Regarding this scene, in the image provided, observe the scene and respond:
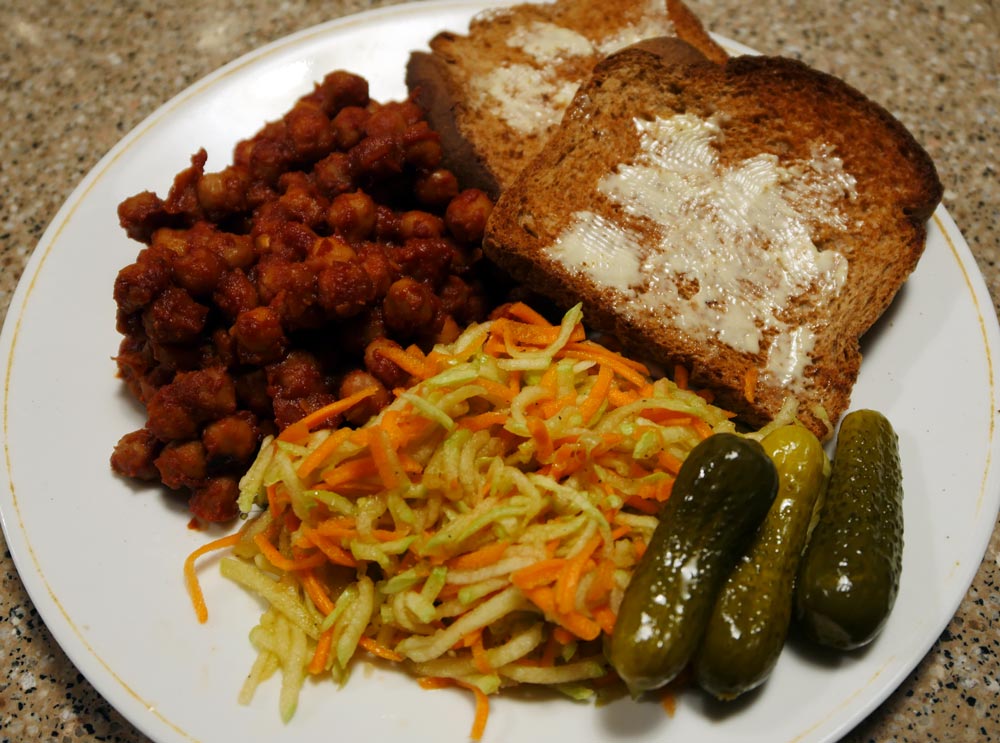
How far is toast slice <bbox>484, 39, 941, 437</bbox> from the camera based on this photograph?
296 cm

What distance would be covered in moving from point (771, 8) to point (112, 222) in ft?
12.9

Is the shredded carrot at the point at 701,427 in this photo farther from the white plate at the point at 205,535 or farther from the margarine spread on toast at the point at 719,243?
the white plate at the point at 205,535

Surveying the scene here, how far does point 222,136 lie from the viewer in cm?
367

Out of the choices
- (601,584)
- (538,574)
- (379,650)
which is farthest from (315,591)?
(601,584)

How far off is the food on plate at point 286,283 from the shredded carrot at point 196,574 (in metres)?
0.10

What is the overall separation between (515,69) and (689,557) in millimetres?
2335

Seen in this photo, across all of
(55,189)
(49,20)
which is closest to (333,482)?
(55,189)

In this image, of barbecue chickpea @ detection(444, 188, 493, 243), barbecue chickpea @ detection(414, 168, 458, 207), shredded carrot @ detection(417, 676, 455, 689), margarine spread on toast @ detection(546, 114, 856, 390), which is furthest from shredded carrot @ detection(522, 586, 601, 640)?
barbecue chickpea @ detection(414, 168, 458, 207)

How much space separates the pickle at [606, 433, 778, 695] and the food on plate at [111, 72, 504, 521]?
1115mm

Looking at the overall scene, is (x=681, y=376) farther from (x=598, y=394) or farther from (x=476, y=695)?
(x=476, y=695)

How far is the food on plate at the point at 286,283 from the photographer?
2783mm

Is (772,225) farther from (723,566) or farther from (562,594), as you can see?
(562,594)

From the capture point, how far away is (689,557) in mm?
2225

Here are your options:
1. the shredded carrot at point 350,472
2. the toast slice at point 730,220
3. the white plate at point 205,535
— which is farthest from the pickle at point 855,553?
the shredded carrot at point 350,472
